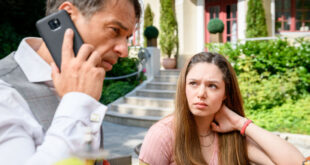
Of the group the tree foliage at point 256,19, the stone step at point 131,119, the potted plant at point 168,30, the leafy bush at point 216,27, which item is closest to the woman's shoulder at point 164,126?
the stone step at point 131,119

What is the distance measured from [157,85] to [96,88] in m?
8.16

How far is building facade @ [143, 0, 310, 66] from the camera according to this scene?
10430 mm

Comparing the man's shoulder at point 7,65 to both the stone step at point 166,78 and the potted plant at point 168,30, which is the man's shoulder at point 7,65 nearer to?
the stone step at point 166,78

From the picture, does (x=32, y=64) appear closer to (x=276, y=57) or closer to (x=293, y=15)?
(x=276, y=57)

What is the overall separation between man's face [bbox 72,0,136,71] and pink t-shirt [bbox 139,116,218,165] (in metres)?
1.03

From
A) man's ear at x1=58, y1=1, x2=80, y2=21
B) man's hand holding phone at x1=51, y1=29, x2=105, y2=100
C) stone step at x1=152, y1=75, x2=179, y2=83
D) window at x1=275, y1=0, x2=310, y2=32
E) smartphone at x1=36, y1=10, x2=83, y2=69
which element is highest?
window at x1=275, y1=0, x2=310, y2=32

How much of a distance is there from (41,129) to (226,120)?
5.14ft

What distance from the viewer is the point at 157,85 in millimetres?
8930

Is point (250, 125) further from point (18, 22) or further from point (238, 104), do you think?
point (18, 22)

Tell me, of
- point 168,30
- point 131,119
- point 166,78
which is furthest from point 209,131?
point 168,30

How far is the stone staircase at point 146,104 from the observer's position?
713 cm

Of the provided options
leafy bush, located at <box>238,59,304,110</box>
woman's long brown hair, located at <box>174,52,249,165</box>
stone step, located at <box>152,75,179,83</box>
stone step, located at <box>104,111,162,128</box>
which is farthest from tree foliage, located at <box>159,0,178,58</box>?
woman's long brown hair, located at <box>174,52,249,165</box>

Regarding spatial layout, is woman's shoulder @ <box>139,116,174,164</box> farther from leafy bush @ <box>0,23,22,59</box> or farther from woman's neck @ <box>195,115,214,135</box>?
leafy bush @ <box>0,23,22,59</box>

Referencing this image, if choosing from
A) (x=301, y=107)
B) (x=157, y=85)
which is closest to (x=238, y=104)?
(x=301, y=107)
